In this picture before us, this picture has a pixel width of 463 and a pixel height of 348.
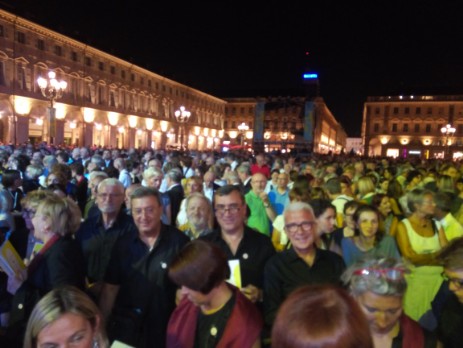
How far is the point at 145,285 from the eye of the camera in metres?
3.55

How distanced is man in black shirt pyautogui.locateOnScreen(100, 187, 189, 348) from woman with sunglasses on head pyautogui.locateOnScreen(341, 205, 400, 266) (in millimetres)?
1697

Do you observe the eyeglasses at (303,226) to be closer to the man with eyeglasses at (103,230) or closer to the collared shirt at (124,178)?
the man with eyeglasses at (103,230)

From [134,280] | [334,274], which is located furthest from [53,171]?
[334,274]

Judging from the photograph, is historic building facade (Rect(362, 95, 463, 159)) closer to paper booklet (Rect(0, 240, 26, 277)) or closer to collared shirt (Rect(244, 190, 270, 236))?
collared shirt (Rect(244, 190, 270, 236))

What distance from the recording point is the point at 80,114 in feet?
159

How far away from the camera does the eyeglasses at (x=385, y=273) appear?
2408 millimetres

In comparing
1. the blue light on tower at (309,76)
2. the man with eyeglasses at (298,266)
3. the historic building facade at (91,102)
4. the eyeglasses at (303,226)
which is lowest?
the man with eyeglasses at (298,266)

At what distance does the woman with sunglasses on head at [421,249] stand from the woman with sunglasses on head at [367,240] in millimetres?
282

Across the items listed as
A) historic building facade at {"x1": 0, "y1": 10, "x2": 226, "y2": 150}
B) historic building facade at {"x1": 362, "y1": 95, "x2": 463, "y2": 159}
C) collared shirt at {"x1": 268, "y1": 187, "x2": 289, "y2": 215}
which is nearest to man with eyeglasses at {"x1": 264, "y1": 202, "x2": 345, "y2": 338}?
collared shirt at {"x1": 268, "y1": 187, "x2": 289, "y2": 215}

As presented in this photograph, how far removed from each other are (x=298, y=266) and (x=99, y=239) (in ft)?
8.15

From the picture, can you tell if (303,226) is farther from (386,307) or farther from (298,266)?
(386,307)

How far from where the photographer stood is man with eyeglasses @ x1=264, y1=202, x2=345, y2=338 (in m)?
3.13

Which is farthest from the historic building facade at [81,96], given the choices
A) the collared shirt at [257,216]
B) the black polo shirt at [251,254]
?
the black polo shirt at [251,254]

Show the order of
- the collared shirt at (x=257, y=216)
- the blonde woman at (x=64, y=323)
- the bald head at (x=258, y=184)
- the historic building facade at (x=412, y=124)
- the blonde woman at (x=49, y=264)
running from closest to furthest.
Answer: the blonde woman at (x=64, y=323)
the blonde woman at (x=49, y=264)
the collared shirt at (x=257, y=216)
the bald head at (x=258, y=184)
the historic building facade at (x=412, y=124)
